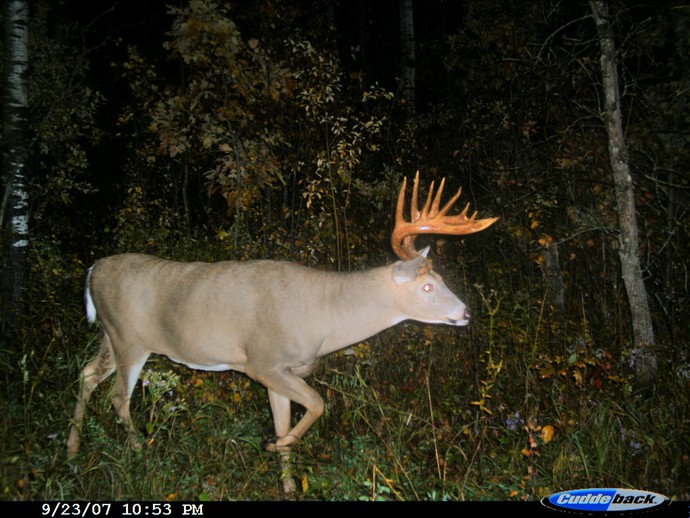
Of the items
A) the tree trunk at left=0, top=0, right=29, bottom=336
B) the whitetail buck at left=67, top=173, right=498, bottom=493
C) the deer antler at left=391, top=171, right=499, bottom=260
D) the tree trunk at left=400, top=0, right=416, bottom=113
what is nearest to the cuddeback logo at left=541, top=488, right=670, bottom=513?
the whitetail buck at left=67, top=173, right=498, bottom=493

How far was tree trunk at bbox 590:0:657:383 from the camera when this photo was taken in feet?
15.8

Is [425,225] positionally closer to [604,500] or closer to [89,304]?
[604,500]

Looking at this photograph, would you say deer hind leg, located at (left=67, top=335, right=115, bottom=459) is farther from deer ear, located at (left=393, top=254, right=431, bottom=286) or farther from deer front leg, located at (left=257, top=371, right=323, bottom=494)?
deer ear, located at (left=393, top=254, right=431, bottom=286)

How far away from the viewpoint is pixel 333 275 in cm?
466

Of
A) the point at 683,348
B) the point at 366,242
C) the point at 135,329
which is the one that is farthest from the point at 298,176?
the point at 683,348

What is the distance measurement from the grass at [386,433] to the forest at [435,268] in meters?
0.02

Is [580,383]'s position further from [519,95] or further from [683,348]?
[519,95]

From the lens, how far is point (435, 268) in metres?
7.29

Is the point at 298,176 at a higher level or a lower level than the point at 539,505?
higher

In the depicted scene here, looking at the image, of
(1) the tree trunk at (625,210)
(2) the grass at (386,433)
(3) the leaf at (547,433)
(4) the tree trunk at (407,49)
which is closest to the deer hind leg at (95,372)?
(2) the grass at (386,433)

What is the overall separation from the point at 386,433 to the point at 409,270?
1.40m

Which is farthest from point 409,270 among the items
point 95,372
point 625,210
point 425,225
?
point 95,372

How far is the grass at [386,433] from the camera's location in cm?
369

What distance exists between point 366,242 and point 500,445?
3623 mm
